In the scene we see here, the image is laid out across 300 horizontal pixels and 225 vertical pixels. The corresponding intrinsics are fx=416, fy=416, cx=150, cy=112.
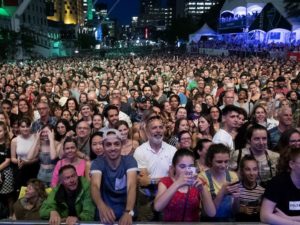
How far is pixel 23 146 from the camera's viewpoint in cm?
593

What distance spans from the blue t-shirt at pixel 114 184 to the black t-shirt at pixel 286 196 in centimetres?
121

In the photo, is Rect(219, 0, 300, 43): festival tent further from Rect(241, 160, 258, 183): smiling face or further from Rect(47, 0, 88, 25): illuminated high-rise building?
Rect(47, 0, 88, 25): illuminated high-rise building

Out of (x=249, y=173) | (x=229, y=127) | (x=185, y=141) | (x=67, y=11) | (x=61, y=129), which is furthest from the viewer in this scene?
(x=67, y=11)

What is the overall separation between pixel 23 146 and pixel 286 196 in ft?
13.2

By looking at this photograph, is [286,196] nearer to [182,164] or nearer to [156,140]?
[182,164]

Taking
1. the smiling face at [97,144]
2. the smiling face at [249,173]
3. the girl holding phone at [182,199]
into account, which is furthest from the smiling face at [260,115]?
the girl holding phone at [182,199]

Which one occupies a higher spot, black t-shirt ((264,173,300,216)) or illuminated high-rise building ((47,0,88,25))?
illuminated high-rise building ((47,0,88,25))

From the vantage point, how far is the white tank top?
586cm

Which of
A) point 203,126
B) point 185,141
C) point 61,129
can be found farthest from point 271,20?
point 185,141

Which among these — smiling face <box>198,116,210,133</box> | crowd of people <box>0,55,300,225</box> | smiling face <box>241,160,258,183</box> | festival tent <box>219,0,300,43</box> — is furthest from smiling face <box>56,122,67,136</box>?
festival tent <box>219,0,300,43</box>

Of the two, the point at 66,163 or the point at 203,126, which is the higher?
the point at 203,126

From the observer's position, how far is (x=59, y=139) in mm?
6270

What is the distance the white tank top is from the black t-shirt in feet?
12.5

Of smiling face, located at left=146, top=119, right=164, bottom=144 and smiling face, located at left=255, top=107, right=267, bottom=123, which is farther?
smiling face, located at left=255, top=107, right=267, bottom=123
